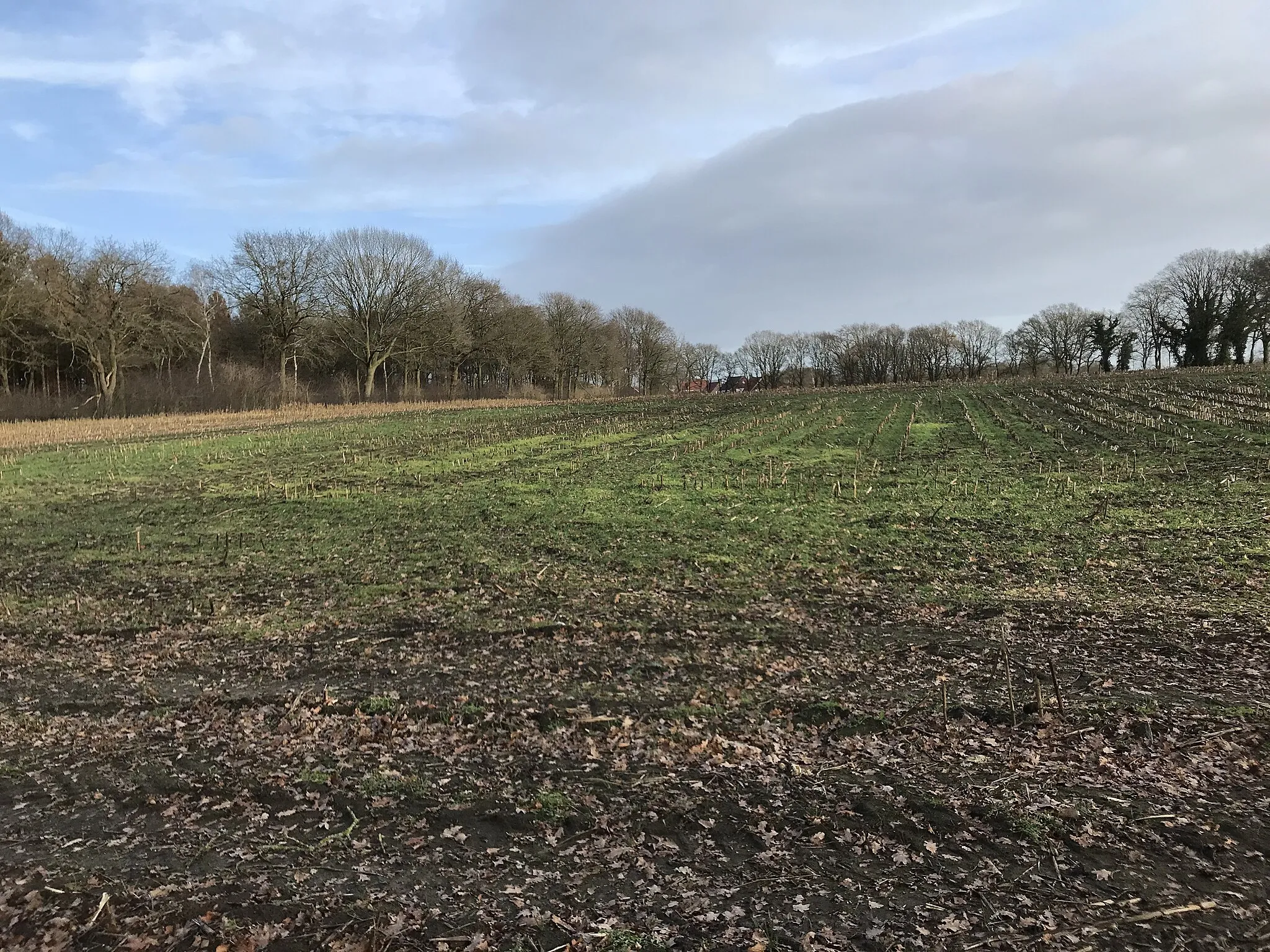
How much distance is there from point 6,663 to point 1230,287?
99.3 metres

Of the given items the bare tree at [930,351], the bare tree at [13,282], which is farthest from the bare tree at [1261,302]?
the bare tree at [13,282]

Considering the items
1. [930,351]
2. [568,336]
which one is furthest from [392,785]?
[930,351]

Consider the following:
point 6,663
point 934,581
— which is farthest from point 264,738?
point 934,581

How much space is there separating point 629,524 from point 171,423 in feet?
127

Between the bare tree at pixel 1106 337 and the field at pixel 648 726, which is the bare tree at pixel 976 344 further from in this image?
the field at pixel 648 726

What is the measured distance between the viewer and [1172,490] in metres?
14.1

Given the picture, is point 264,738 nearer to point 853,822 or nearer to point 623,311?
point 853,822

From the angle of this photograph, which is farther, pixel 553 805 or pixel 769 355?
pixel 769 355

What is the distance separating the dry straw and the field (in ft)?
76.4

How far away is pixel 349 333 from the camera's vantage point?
64.1 m

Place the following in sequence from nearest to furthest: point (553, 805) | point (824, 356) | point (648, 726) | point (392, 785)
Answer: point (553, 805)
point (392, 785)
point (648, 726)
point (824, 356)

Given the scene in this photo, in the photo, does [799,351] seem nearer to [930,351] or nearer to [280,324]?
[930,351]

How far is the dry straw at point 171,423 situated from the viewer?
3309cm

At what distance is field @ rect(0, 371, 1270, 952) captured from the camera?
11.7 ft
